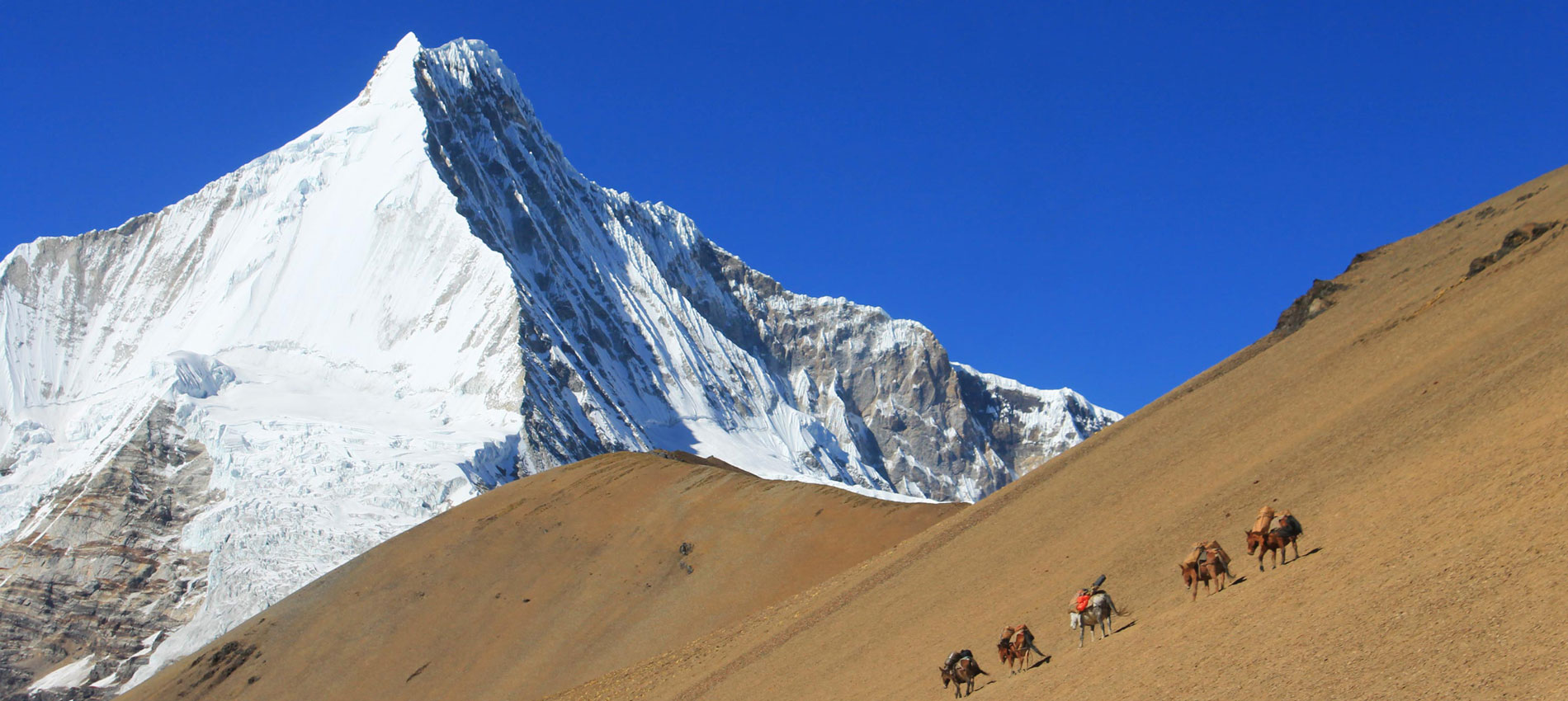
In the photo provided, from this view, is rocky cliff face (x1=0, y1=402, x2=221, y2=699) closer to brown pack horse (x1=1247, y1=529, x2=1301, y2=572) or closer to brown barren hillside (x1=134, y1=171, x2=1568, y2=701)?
brown barren hillside (x1=134, y1=171, x2=1568, y2=701)

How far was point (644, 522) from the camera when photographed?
63.2 m

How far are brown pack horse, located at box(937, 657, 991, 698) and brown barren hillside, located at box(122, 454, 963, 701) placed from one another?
77.5 feet

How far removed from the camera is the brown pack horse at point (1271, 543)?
2500 centimetres

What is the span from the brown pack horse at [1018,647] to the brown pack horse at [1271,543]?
457cm

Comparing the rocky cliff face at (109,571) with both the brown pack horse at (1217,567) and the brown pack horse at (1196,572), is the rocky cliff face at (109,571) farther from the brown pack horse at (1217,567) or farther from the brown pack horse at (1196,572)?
the brown pack horse at (1217,567)

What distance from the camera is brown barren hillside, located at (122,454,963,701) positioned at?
178 feet

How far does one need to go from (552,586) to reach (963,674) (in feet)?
119

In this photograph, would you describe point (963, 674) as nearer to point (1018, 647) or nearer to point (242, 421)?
point (1018, 647)

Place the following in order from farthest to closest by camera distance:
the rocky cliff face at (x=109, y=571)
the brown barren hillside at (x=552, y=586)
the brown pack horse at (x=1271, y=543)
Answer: the rocky cliff face at (x=109, y=571) → the brown barren hillside at (x=552, y=586) → the brown pack horse at (x=1271, y=543)

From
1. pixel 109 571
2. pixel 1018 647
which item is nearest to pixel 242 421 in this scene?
pixel 109 571

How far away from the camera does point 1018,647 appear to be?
27.3 metres

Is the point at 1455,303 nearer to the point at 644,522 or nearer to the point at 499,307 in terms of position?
the point at 644,522

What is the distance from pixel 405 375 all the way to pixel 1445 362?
155 m

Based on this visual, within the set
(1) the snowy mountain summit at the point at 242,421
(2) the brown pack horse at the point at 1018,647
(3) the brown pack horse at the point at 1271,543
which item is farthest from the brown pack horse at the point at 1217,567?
(1) the snowy mountain summit at the point at 242,421
